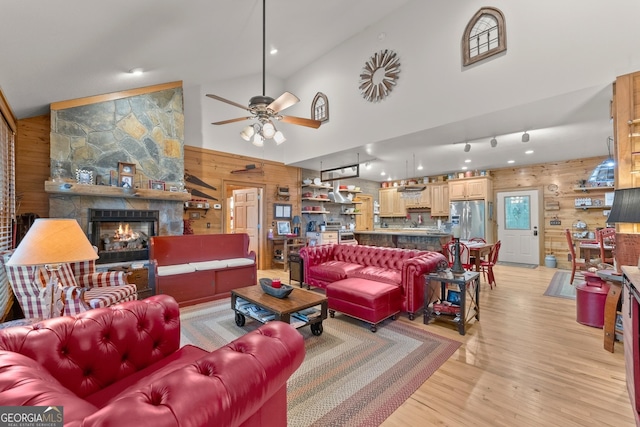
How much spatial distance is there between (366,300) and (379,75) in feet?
12.9

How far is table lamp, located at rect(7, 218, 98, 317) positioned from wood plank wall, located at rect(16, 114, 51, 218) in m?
3.10

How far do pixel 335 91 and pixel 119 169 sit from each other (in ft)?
13.8

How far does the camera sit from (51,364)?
4.09 ft

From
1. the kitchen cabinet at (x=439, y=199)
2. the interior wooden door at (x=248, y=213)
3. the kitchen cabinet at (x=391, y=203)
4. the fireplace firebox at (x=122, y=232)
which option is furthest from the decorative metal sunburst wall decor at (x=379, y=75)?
the kitchen cabinet at (x=391, y=203)

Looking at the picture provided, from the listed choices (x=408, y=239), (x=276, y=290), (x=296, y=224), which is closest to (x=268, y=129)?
(x=276, y=290)

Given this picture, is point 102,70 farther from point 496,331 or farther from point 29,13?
point 496,331

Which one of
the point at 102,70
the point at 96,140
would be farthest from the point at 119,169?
the point at 102,70

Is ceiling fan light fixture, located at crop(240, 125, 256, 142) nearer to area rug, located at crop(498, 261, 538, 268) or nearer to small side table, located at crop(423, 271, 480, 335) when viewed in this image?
small side table, located at crop(423, 271, 480, 335)

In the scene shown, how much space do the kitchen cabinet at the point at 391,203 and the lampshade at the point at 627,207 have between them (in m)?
7.33

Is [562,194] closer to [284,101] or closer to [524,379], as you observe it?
[524,379]

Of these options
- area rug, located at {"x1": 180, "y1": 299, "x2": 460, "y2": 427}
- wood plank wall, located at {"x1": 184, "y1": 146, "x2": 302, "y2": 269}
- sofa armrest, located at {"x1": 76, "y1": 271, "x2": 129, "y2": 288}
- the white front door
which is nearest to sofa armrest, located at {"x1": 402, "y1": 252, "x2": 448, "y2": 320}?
area rug, located at {"x1": 180, "y1": 299, "x2": 460, "y2": 427}

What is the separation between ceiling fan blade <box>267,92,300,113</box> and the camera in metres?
2.88

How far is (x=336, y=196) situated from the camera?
848 centimetres

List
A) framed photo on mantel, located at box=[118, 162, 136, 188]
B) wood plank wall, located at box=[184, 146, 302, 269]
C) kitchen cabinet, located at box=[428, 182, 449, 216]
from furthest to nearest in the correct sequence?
kitchen cabinet, located at box=[428, 182, 449, 216] → wood plank wall, located at box=[184, 146, 302, 269] → framed photo on mantel, located at box=[118, 162, 136, 188]
